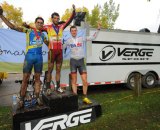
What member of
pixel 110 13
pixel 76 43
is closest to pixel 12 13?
pixel 110 13

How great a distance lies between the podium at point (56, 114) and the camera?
5.80 m

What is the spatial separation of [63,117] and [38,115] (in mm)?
710

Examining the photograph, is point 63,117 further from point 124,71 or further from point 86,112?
point 124,71

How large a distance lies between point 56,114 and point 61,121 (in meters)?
0.24

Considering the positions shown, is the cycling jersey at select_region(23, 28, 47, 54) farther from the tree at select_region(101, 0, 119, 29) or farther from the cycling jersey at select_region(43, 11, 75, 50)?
the tree at select_region(101, 0, 119, 29)

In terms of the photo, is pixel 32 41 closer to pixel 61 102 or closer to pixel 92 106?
pixel 61 102

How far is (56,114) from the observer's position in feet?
20.4

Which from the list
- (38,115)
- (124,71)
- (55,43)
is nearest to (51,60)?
(55,43)

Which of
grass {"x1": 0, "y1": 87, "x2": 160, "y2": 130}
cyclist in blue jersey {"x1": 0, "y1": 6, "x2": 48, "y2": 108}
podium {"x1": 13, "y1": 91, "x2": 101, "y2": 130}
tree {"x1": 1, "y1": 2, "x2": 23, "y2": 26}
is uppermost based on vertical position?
tree {"x1": 1, "y1": 2, "x2": 23, "y2": 26}

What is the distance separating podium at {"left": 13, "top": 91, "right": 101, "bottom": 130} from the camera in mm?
5805

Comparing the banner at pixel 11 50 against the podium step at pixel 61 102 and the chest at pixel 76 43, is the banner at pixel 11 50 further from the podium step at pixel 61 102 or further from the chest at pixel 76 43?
the podium step at pixel 61 102

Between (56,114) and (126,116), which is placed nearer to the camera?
(56,114)

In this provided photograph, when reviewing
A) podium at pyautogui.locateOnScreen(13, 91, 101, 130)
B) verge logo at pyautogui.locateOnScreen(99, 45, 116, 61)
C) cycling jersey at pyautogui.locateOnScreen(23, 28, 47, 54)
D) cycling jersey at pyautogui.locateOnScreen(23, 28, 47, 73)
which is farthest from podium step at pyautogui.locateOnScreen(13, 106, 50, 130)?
verge logo at pyautogui.locateOnScreen(99, 45, 116, 61)

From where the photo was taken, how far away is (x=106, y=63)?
35.2ft
